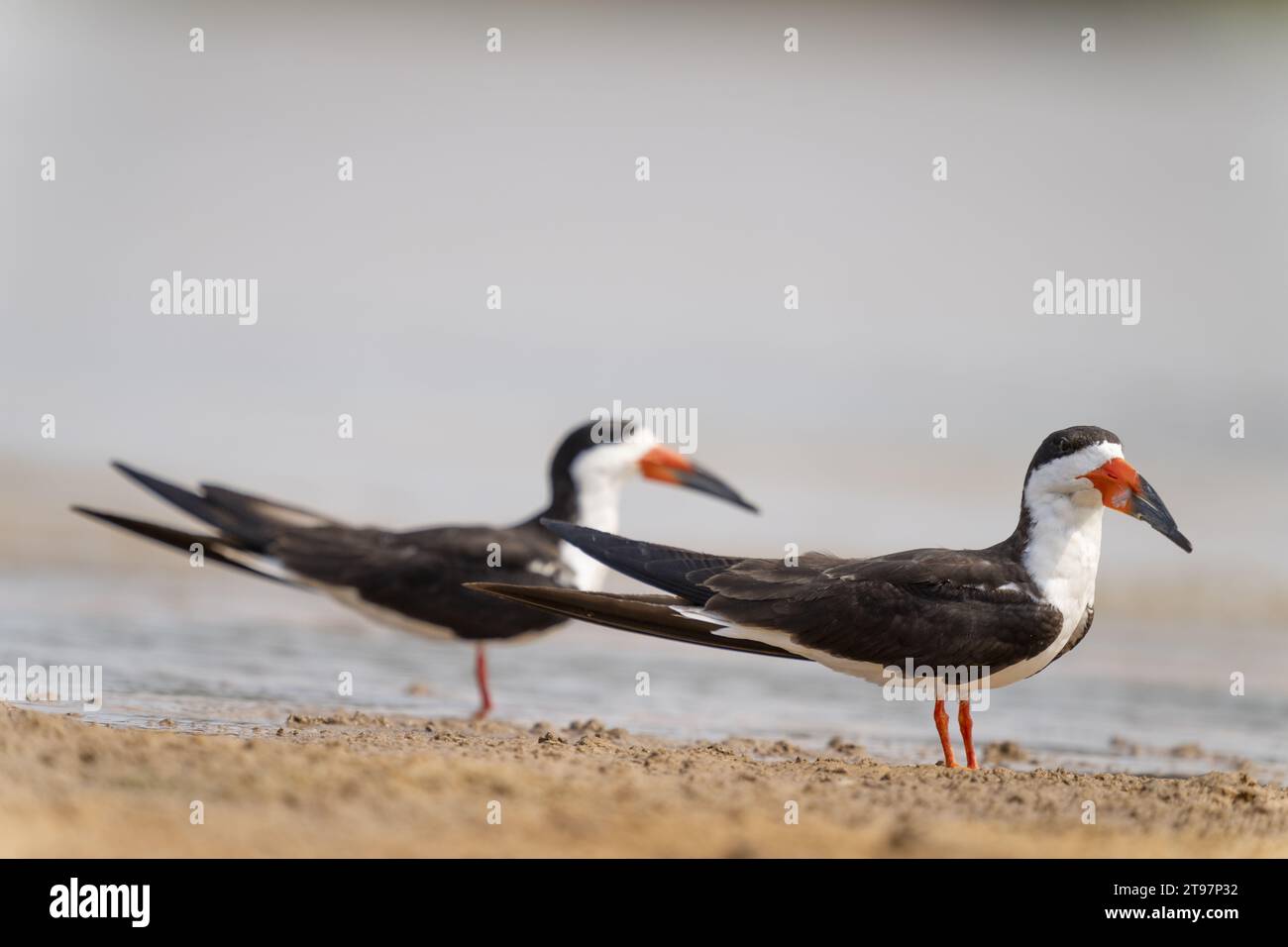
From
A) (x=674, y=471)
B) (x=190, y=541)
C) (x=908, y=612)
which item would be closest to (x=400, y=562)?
(x=190, y=541)

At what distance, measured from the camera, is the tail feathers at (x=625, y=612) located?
484cm

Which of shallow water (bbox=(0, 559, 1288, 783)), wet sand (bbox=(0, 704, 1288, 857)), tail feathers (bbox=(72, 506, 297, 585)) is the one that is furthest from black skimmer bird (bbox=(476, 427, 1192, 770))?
tail feathers (bbox=(72, 506, 297, 585))

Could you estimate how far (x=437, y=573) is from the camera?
682 cm

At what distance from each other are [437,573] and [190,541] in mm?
1093

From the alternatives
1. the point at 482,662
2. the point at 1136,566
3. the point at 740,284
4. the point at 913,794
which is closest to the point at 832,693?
the point at 482,662

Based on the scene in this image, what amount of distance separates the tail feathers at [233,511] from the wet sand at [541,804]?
2208 mm

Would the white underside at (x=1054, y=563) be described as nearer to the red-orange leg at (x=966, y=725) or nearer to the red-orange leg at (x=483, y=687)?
the red-orange leg at (x=966, y=725)

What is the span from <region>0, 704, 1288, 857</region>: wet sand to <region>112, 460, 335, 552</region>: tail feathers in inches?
86.9

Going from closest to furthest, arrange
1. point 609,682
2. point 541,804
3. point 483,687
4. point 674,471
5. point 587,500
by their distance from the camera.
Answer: point 541,804 < point 483,687 < point 609,682 < point 587,500 < point 674,471

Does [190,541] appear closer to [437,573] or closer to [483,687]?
[437,573]

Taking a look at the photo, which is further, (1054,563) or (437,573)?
(437,573)

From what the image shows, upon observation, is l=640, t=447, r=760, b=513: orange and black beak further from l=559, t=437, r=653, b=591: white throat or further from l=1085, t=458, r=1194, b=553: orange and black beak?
l=1085, t=458, r=1194, b=553: orange and black beak

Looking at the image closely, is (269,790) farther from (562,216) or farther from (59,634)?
(562,216)

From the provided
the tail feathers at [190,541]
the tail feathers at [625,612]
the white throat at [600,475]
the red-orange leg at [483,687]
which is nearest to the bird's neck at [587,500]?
the white throat at [600,475]
